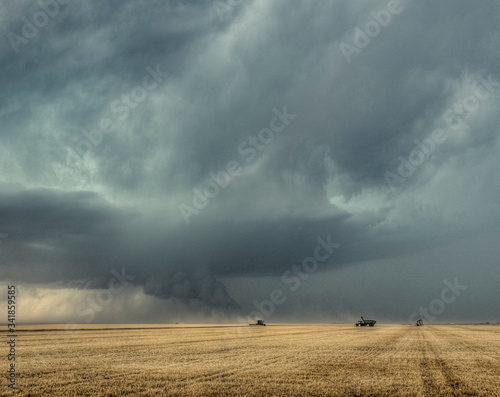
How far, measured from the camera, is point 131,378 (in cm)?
2331

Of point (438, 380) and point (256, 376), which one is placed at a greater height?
point (256, 376)

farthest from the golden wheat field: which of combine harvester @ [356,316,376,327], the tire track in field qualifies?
combine harvester @ [356,316,376,327]

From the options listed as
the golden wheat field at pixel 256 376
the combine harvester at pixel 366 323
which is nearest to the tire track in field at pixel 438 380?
the golden wheat field at pixel 256 376

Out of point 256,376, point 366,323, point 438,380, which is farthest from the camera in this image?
point 366,323

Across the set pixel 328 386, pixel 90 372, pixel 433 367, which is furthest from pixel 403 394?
pixel 90 372

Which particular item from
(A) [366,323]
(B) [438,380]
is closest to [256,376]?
(B) [438,380]

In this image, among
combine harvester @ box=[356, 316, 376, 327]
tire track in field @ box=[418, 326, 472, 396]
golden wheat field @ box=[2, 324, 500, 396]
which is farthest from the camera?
combine harvester @ box=[356, 316, 376, 327]

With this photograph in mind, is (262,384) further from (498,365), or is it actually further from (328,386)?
(498,365)

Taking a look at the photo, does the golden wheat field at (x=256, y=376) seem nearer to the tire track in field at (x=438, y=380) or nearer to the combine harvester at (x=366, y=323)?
the tire track in field at (x=438, y=380)

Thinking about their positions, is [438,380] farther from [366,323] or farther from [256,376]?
[366,323]

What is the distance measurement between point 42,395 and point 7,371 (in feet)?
32.2

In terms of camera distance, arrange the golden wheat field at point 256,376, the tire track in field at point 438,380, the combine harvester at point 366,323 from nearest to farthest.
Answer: the golden wheat field at point 256,376 → the tire track in field at point 438,380 → the combine harvester at point 366,323

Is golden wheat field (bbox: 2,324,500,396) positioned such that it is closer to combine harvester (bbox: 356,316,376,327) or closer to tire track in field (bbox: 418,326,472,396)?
tire track in field (bbox: 418,326,472,396)

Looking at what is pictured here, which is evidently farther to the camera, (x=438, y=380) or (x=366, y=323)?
(x=366, y=323)
